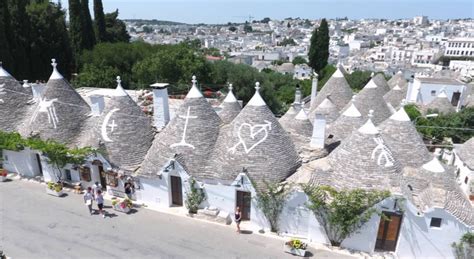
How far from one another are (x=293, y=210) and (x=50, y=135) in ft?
47.9

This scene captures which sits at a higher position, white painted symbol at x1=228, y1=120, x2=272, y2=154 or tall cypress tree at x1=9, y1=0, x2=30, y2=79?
tall cypress tree at x1=9, y1=0, x2=30, y2=79

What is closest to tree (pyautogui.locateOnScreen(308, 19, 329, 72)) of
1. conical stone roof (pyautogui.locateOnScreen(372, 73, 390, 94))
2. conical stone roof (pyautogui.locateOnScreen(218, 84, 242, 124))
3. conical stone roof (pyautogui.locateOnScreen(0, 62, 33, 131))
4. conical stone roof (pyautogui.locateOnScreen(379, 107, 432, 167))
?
conical stone roof (pyautogui.locateOnScreen(372, 73, 390, 94))

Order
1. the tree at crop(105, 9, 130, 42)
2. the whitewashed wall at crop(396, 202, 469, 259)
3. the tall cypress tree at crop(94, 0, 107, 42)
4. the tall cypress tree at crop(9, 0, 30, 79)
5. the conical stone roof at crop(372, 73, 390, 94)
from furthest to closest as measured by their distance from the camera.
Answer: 1. the tree at crop(105, 9, 130, 42)
2. the tall cypress tree at crop(94, 0, 107, 42)
3. the tall cypress tree at crop(9, 0, 30, 79)
4. the conical stone roof at crop(372, 73, 390, 94)
5. the whitewashed wall at crop(396, 202, 469, 259)

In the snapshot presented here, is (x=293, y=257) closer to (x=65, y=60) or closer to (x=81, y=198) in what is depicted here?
(x=81, y=198)

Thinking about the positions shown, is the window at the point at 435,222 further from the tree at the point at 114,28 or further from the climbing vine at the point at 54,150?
the tree at the point at 114,28

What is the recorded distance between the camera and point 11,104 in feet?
71.2

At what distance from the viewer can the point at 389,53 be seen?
13962 centimetres

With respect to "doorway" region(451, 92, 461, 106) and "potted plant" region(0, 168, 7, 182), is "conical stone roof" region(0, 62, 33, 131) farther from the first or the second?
"doorway" region(451, 92, 461, 106)

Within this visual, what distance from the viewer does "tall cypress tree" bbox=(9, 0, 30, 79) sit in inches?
1417

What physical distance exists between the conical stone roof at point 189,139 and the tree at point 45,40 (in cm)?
3003

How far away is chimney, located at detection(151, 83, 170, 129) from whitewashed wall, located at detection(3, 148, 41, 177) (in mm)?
7812

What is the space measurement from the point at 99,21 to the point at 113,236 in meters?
46.9

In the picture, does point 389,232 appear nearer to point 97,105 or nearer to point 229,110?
point 229,110

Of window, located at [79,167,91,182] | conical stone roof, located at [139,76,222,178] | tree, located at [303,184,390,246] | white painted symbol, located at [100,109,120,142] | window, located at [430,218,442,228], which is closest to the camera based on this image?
window, located at [430,218,442,228]
